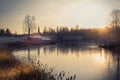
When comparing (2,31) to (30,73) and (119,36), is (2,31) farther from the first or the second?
(30,73)

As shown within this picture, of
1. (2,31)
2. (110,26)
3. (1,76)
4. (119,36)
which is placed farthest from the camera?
(2,31)

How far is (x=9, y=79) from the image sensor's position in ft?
42.0

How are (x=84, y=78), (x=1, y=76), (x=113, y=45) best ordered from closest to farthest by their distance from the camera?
(x=1, y=76) < (x=84, y=78) < (x=113, y=45)

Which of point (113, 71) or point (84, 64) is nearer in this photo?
point (113, 71)

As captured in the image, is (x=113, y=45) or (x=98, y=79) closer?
(x=98, y=79)

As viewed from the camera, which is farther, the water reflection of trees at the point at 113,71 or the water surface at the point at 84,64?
the water surface at the point at 84,64

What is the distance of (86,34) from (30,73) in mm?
160998

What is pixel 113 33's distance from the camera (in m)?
78.4

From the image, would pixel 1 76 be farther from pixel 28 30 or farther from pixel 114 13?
pixel 28 30

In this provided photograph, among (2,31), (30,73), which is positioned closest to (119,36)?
(30,73)

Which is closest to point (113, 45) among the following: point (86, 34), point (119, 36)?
point (119, 36)

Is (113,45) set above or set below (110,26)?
below

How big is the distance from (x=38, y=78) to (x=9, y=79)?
→ 4.84ft

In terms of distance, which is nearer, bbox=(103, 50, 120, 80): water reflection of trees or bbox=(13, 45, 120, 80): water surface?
bbox=(103, 50, 120, 80): water reflection of trees
